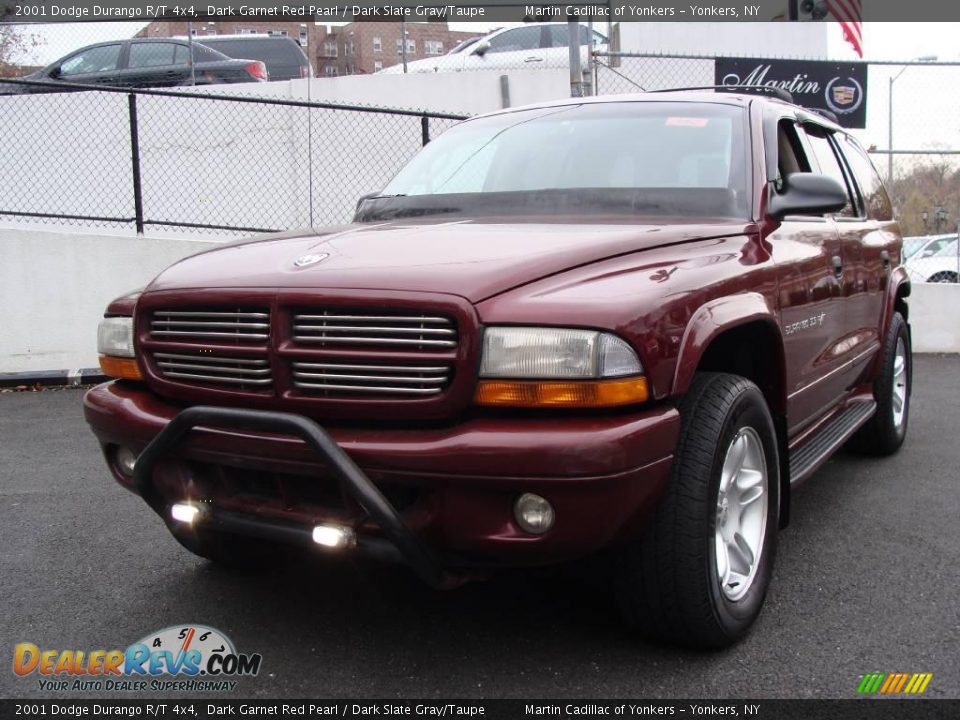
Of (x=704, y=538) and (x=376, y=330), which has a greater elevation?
(x=376, y=330)

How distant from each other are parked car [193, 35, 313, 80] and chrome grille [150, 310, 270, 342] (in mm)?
13941

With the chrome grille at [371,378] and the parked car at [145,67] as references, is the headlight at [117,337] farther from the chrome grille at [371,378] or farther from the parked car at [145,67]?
the parked car at [145,67]

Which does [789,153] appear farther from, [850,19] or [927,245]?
[927,245]

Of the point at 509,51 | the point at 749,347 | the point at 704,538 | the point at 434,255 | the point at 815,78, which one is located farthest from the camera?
the point at 509,51

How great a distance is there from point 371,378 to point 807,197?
1.75 m

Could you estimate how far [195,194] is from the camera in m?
10.1

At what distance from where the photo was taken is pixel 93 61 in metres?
13.2

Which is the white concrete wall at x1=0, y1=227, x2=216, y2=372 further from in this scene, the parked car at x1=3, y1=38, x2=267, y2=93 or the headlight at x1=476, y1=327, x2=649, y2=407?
the headlight at x1=476, y1=327, x2=649, y2=407

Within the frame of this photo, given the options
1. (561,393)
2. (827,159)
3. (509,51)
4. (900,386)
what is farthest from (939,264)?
(561,393)

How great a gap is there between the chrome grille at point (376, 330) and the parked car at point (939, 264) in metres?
9.77

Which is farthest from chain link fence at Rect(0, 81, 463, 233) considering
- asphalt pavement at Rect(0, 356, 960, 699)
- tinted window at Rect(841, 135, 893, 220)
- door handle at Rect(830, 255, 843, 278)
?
door handle at Rect(830, 255, 843, 278)

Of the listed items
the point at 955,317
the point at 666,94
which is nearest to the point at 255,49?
the point at 955,317

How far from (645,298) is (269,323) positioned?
39.8 inches

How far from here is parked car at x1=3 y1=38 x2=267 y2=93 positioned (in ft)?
42.2
